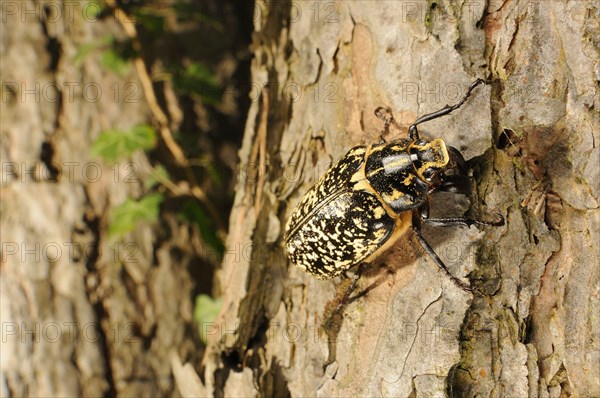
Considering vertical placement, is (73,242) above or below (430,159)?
below

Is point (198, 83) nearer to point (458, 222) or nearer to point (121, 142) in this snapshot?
point (121, 142)

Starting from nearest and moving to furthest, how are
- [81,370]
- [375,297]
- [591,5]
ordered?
[591,5] < [375,297] < [81,370]

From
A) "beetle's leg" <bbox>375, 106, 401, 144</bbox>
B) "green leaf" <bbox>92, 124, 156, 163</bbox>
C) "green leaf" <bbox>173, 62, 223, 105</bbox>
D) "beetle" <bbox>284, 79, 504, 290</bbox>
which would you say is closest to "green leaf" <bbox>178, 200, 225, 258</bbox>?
"green leaf" <bbox>92, 124, 156, 163</bbox>

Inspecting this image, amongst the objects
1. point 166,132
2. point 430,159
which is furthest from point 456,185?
point 166,132

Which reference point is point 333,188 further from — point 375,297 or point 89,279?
point 89,279

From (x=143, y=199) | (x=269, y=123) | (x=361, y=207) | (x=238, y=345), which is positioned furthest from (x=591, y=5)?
(x=143, y=199)

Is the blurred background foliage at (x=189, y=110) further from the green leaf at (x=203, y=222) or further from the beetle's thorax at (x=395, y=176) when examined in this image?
the beetle's thorax at (x=395, y=176)

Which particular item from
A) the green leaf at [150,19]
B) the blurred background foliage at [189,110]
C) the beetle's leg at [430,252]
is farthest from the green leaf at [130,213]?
the beetle's leg at [430,252]
